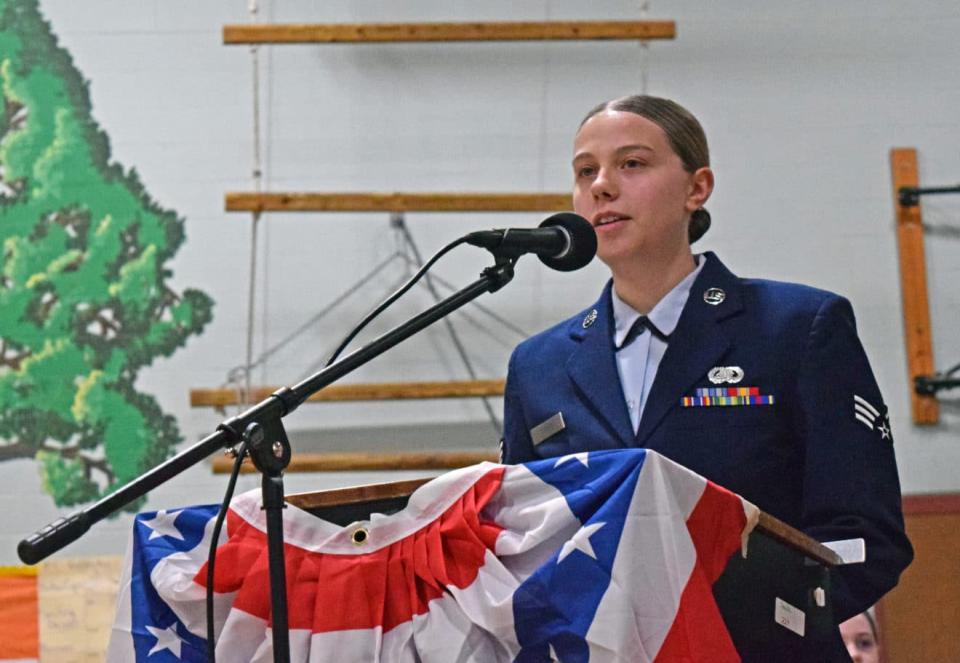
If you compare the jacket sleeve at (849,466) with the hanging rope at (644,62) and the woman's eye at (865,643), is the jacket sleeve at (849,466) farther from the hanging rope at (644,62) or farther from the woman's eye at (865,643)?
the hanging rope at (644,62)

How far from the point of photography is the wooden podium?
122cm

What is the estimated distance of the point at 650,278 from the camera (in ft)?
6.48

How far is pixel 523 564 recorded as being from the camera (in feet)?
Result: 3.97

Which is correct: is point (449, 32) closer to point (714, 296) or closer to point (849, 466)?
point (714, 296)

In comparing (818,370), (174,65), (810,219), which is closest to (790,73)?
(810,219)

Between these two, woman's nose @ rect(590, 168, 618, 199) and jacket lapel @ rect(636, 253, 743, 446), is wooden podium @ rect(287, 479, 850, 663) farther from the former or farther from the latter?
woman's nose @ rect(590, 168, 618, 199)

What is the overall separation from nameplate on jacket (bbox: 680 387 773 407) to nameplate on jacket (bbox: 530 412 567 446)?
20cm

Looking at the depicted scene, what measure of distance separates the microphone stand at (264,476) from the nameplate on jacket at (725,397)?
605mm

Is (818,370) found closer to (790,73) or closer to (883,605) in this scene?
(883,605)

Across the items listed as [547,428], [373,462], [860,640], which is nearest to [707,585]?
[547,428]

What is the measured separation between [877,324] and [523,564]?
359cm

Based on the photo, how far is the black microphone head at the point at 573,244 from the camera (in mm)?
1463

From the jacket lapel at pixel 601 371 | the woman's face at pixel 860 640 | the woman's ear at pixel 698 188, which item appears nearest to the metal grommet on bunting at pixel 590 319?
the jacket lapel at pixel 601 371

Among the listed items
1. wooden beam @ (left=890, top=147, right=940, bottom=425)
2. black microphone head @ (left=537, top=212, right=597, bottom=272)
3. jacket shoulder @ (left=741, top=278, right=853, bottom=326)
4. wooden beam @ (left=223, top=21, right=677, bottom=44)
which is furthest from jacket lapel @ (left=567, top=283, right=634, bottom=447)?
wooden beam @ (left=890, top=147, right=940, bottom=425)
